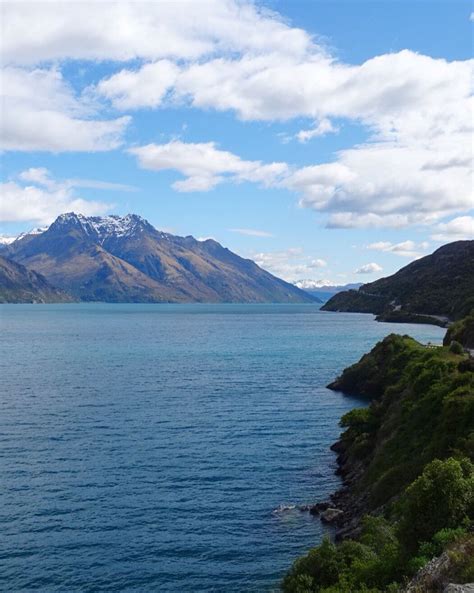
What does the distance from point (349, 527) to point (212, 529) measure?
10.7 meters

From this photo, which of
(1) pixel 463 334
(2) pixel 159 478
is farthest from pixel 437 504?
(1) pixel 463 334

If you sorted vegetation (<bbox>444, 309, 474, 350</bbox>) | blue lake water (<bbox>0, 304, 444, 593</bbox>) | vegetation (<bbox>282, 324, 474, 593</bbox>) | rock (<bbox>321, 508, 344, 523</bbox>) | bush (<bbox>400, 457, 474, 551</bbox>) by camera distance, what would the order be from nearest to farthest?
vegetation (<bbox>282, 324, 474, 593</bbox>) → bush (<bbox>400, 457, 474, 551</bbox>) → blue lake water (<bbox>0, 304, 444, 593</bbox>) → rock (<bbox>321, 508, 344, 523</bbox>) → vegetation (<bbox>444, 309, 474, 350</bbox>)

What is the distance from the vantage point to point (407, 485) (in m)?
41.1

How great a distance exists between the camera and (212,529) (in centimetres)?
4378

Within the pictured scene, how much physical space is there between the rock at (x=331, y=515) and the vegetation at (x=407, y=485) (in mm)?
1994

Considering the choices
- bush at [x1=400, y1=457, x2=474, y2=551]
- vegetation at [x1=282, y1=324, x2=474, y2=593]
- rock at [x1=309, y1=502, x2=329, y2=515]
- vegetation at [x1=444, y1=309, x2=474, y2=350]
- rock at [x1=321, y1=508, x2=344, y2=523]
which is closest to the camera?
vegetation at [x1=282, y1=324, x2=474, y2=593]

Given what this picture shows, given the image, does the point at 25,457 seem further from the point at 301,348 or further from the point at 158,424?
the point at 301,348

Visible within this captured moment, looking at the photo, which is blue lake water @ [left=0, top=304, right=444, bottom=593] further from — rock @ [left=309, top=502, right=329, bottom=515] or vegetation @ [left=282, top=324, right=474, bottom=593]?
vegetation @ [left=282, top=324, right=474, bottom=593]

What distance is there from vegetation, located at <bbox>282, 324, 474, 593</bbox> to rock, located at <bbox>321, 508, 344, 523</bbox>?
78.5 inches

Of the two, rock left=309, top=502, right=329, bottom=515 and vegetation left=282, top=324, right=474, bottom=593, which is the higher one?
vegetation left=282, top=324, right=474, bottom=593

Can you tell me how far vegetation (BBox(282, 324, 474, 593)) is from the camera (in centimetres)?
2625

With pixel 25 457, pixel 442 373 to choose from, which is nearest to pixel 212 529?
pixel 25 457

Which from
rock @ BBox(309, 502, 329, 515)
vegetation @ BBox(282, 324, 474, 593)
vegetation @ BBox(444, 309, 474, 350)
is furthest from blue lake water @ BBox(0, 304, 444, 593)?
vegetation @ BBox(444, 309, 474, 350)

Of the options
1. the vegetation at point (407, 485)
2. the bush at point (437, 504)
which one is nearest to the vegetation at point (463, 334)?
the vegetation at point (407, 485)
